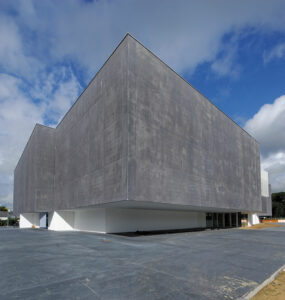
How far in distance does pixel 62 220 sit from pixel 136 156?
16.7 metres

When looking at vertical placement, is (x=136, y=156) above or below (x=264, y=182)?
above

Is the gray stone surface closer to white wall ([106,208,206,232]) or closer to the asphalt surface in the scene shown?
white wall ([106,208,206,232])

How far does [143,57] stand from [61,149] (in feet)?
48.9

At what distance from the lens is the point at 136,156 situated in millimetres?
14180

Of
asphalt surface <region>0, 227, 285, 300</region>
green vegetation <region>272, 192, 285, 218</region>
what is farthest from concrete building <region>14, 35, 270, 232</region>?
green vegetation <region>272, 192, 285, 218</region>

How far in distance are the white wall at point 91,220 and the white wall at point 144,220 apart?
861mm

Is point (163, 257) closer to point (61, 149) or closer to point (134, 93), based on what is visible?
point (134, 93)

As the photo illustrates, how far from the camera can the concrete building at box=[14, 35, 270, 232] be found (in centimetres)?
1484

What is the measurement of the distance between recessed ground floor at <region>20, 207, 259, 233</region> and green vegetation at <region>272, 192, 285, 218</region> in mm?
67416

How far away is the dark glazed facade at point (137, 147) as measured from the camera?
14.7m

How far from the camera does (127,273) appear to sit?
668 cm

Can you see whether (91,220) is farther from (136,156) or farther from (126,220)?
(136,156)

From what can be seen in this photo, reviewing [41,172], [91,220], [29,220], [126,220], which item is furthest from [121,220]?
[29,220]

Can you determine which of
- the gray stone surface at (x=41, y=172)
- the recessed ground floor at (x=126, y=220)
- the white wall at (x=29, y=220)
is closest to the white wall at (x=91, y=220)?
the recessed ground floor at (x=126, y=220)
